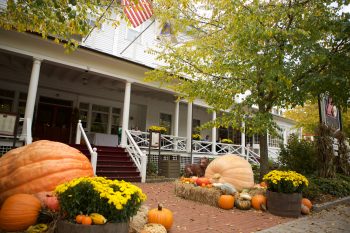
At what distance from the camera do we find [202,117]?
21906 millimetres

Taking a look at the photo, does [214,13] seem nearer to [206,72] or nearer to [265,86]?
[206,72]

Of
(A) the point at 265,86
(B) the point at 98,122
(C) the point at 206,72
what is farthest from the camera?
(B) the point at 98,122

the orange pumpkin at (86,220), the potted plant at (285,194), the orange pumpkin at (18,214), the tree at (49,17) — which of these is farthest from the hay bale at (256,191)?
the tree at (49,17)

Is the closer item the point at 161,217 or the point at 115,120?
the point at 161,217

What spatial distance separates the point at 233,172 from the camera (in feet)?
27.2

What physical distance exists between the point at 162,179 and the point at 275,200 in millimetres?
5688

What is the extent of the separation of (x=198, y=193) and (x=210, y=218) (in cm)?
168

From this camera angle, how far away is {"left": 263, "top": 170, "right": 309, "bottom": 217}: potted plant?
6.56 meters

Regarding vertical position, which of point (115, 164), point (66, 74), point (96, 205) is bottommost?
point (96, 205)

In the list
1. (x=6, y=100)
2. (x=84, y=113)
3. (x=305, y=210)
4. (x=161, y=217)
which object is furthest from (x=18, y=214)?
(x=84, y=113)

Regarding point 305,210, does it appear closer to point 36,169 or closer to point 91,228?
point 91,228

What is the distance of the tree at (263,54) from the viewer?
7.20 m

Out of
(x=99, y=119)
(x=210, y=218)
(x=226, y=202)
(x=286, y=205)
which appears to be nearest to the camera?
(x=210, y=218)

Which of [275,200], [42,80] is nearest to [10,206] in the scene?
[275,200]
